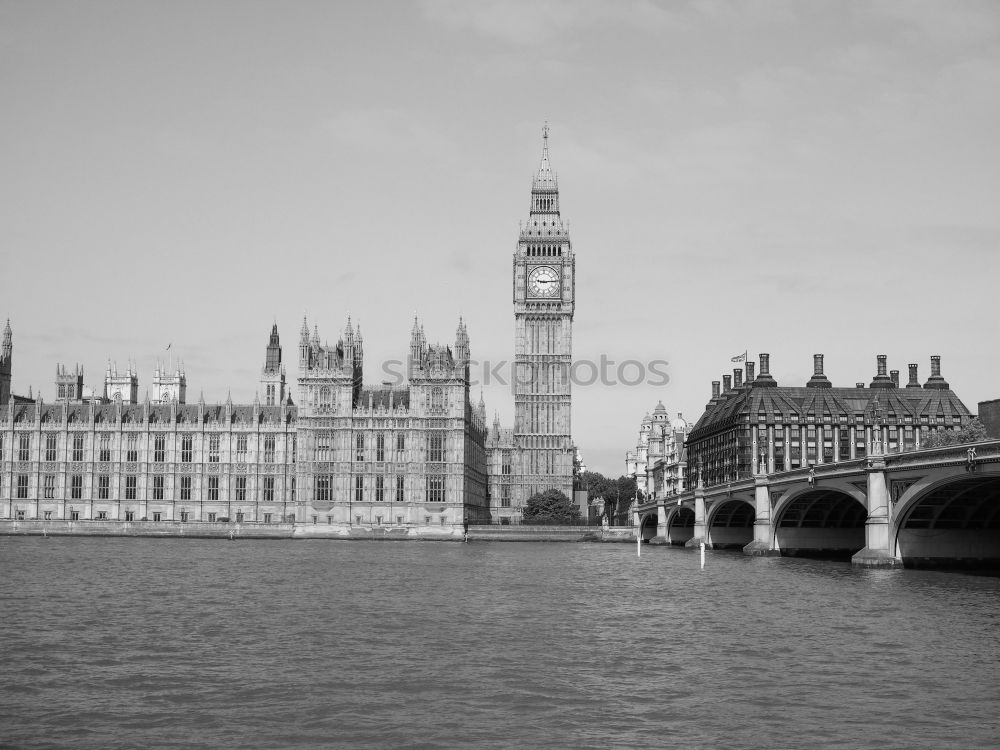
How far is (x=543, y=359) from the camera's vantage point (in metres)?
168

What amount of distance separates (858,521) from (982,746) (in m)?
72.4

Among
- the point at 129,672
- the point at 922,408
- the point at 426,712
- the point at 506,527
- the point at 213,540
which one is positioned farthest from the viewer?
the point at 922,408

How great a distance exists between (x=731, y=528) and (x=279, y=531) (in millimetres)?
49978

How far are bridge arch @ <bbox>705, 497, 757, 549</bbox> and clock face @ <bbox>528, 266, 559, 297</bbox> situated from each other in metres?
58.2

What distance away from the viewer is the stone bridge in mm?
60469

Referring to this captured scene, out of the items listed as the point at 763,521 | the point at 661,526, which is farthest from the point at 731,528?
the point at 763,521

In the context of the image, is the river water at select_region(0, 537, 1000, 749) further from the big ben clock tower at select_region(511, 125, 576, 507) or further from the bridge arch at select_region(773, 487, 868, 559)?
the big ben clock tower at select_region(511, 125, 576, 507)

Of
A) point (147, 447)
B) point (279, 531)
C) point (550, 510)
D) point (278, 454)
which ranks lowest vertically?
point (279, 531)

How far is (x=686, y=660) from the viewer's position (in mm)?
35781

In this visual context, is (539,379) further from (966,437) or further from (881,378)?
(966,437)

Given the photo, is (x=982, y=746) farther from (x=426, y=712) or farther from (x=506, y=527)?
(x=506, y=527)

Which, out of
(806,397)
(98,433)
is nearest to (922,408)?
(806,397)

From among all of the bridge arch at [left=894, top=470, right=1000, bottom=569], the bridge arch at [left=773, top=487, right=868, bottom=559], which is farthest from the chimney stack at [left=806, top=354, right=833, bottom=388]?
the bridge arch at [left=894, top=470, right=1000, bottom=569]

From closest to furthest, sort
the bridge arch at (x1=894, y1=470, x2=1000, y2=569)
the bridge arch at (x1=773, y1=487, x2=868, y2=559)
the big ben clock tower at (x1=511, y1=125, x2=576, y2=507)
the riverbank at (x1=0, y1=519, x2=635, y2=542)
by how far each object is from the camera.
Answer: the bridge arch at (x1=894, y1=470, x2=1000, y2=569), the bridge arch at (x1=773, y1=487, x2=868, y2=559), the riverbank at (x1=0, y1=519, x2=635, y2=542), the big ben clock tower at (x1=511, y1=125, x2=576, y2=507)
